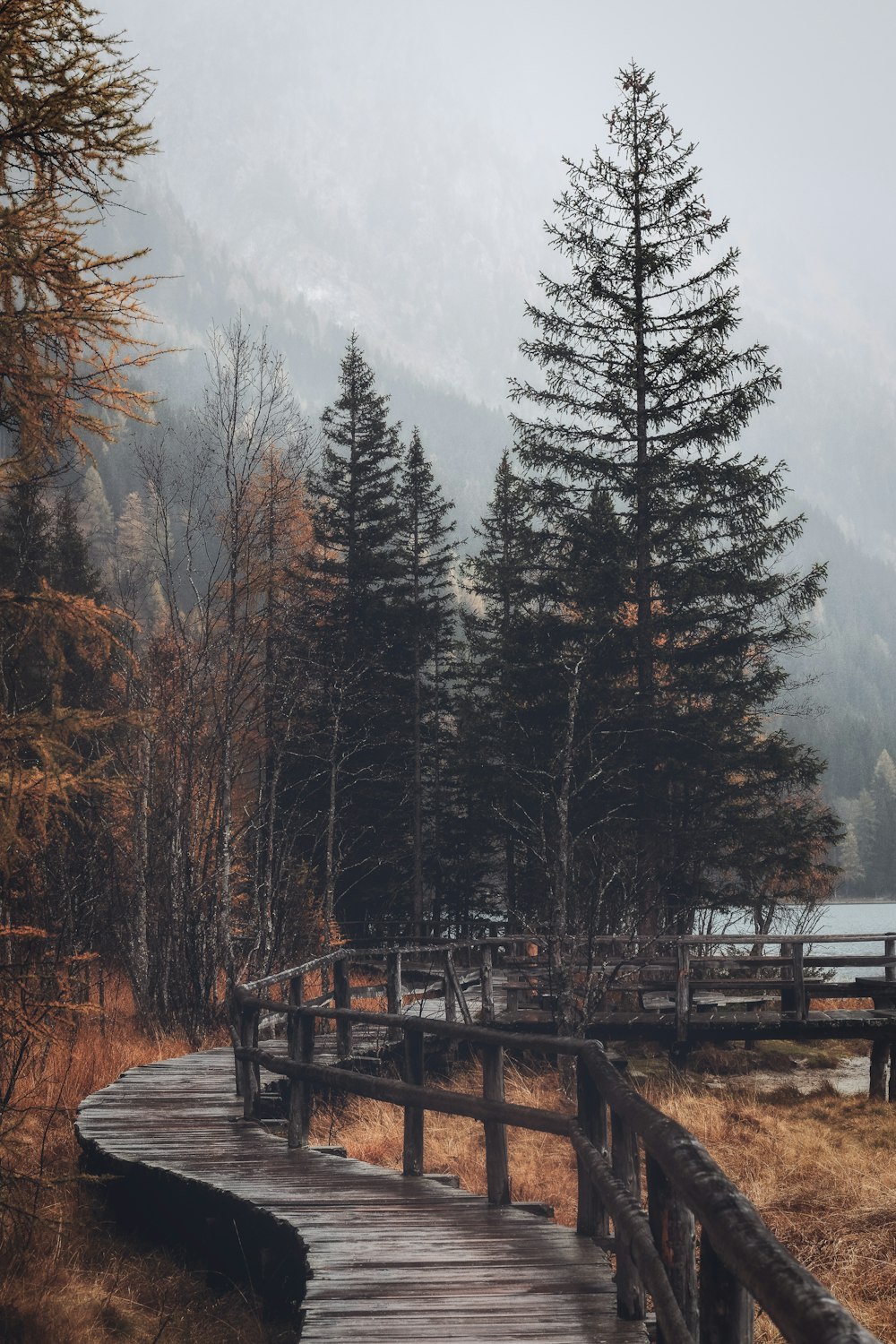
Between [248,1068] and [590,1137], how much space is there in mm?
5483

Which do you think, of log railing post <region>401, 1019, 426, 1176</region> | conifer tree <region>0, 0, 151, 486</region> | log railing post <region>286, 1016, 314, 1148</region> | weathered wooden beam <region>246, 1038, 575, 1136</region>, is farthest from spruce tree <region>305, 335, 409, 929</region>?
conifer tree <region>0, 0, 151, 486</region>

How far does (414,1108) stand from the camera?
27.2 ft

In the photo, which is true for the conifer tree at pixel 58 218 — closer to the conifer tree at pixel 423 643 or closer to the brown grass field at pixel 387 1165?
the brown grass field at pixel 387 1165

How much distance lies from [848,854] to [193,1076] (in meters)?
131

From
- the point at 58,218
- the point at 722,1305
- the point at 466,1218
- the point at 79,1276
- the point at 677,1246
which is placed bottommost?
the point at 79,1276

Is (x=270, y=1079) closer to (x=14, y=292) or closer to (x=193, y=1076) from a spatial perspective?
(x=193, y=1076)

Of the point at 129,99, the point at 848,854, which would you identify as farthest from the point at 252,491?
the point at 848,854

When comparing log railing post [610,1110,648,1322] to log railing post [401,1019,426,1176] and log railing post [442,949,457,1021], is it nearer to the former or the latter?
log railing post [401,1019,426,1176]

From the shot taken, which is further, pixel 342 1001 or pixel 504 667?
pixel 504 667

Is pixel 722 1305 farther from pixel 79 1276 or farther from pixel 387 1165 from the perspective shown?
pixel 387 1165

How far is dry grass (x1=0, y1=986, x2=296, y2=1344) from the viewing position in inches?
266

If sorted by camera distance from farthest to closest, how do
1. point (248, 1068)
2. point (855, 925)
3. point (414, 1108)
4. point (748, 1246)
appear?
point (855, 925)
point (248, 1068)
point (414, 1108)
point (748, 1246)

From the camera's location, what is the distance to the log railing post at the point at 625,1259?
17.3ft

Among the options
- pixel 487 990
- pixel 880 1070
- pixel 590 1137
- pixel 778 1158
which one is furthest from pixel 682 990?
pixel 590 1137
